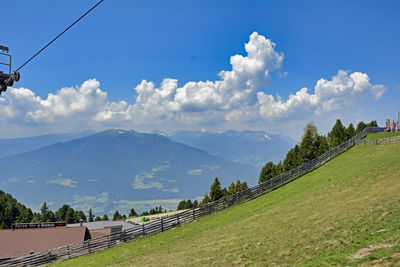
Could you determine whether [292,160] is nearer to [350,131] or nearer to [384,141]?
[350,131]

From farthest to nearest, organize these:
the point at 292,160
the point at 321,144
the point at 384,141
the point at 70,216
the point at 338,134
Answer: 1. the point at 70,216
2. the point at 292,160
3. the point at 321,144
4. the point at 338,134
5. the point at 384,141

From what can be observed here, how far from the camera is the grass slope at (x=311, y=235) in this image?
11023 mm

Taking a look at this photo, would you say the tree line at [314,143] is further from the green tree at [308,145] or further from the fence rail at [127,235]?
the fence rail at [127,235]

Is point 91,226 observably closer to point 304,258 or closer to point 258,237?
point 258,237

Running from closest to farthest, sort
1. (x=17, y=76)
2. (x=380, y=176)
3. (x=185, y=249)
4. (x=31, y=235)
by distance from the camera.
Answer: (x=17, y=76) → (x=185, y=249) → (x=380, y=176) → (x=31, y=235)

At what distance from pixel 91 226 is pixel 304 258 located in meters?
68.5

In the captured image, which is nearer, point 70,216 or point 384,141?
point 384,141

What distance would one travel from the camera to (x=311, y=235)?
14.5m

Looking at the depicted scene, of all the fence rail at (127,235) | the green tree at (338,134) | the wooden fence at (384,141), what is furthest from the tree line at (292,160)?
the fence rail at (127,235)

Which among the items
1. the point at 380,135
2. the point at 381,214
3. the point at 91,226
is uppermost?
the point at 380,135

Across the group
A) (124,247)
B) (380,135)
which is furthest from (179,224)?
(380,135)

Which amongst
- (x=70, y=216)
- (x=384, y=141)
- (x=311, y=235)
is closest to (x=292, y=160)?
(x=384, y=141)

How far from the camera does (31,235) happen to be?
41906 millimetres

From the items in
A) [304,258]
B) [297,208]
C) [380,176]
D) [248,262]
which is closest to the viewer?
[304,258]
